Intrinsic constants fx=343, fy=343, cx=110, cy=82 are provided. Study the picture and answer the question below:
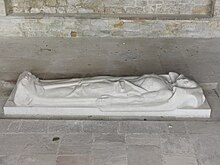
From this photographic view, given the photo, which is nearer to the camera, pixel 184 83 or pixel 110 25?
pixel 184 83

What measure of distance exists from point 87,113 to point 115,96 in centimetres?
30

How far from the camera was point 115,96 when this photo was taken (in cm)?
314

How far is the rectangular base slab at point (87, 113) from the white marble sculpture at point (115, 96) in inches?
1.5

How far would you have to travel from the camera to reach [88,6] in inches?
243

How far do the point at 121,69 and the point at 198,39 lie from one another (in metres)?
2.04

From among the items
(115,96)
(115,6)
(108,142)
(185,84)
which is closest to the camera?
(108,142)

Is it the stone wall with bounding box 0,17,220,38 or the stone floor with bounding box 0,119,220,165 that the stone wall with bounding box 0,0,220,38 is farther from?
the stone floor with bounding box 0,119,220,165

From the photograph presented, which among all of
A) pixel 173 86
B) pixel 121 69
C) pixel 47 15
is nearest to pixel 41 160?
pixel 173 86

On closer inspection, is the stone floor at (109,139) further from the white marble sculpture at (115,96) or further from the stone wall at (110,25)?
the stone wall at (110,25)

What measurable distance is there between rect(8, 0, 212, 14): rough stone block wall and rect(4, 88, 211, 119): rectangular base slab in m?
3.36

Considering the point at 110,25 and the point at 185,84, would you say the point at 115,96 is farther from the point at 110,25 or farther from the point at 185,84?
the point at 110,25

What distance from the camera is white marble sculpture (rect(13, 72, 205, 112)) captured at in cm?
312

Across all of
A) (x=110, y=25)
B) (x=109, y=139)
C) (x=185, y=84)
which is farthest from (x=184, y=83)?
(x=110, y=25)

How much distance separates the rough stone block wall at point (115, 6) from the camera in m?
6.12
